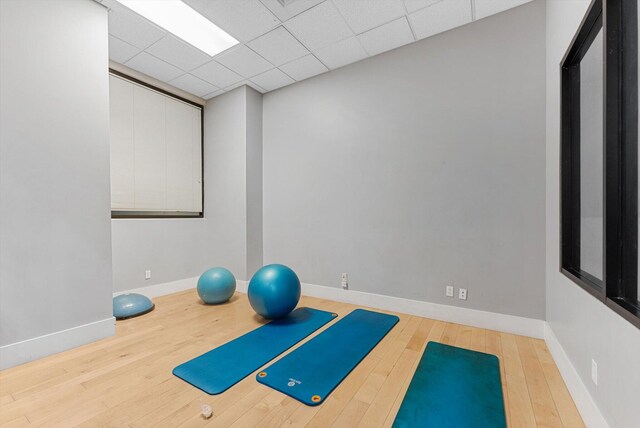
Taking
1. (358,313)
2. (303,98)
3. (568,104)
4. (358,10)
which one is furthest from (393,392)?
(303,98)

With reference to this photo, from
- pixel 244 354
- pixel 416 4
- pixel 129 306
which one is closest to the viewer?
pixel 244 354

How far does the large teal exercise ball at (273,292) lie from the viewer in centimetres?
273

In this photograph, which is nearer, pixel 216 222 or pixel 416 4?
pixel 416 4

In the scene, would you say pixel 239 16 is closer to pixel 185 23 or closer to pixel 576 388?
pixel 185 23

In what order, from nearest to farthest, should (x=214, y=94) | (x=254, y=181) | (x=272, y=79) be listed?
(x=272, y=79)
(x=254, y=181)
(x=214, y=94)

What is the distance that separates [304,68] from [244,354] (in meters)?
3.31

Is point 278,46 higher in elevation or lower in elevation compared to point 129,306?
higher

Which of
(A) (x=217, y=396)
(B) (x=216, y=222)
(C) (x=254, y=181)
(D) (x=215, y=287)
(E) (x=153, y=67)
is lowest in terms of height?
(A) (x=217, y=396)

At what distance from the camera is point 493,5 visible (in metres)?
2.54

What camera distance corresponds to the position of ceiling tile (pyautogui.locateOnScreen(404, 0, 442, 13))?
8.13 feet

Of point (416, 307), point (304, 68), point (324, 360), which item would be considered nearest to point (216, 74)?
point (304, 68)

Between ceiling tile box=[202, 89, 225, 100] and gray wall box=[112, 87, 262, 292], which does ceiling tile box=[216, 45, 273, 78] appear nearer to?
gray wall box=[112, 87, 262, 292]

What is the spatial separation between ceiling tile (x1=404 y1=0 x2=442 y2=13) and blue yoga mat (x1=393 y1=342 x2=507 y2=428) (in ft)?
9.79

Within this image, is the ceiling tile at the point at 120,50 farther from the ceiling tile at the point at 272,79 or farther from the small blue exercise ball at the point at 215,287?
the small blue exercise ball at the point at 215,287
